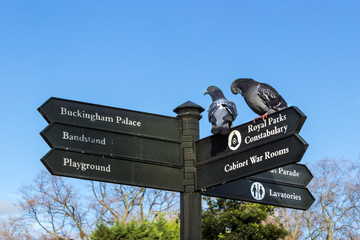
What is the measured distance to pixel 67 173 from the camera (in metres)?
5.12

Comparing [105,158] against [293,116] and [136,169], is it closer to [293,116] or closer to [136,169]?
[136,169]

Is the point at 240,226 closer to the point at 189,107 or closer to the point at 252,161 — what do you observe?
Result: the point at 189,107

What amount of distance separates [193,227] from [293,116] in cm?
155

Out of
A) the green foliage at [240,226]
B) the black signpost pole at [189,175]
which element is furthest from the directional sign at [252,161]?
the green foliage at [240,226]

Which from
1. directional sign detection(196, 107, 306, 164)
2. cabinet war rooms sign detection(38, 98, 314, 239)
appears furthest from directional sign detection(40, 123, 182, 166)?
directional sign detection(196, 107, 306, 164)

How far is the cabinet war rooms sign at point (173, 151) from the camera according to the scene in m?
5.03

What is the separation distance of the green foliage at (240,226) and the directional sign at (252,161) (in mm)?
16701

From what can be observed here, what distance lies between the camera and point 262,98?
535 cm

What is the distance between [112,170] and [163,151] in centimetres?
63

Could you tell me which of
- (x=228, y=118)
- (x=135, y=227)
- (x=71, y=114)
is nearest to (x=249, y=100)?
(x=228, y=118)

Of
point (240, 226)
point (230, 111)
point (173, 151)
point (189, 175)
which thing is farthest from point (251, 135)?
point (240, 226)

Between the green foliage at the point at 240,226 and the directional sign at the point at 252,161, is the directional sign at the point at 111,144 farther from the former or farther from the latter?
the green foliage at the point at 240,226

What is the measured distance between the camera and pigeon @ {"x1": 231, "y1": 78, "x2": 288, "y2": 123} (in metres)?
5.31

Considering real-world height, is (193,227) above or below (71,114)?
below
